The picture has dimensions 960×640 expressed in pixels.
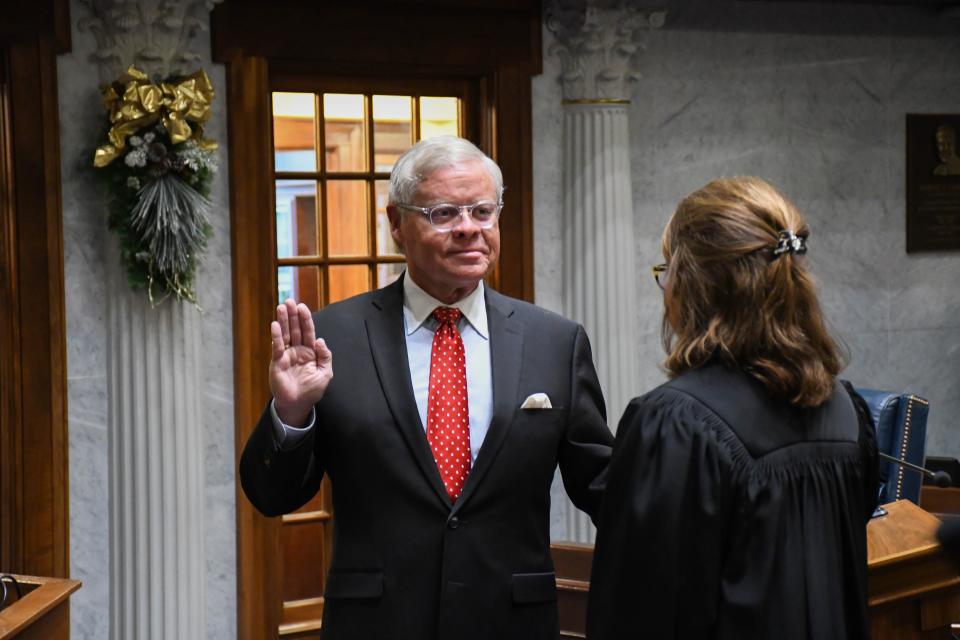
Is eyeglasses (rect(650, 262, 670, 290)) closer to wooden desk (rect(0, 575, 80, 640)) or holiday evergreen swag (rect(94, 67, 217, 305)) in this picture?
wooden desk (rect(0, 575, 80, 640))

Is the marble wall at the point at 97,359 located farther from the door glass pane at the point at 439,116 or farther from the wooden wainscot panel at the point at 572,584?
the wooden wainscot panel at the point at 572,584

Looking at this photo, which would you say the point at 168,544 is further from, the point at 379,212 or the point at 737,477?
the point at 737,477

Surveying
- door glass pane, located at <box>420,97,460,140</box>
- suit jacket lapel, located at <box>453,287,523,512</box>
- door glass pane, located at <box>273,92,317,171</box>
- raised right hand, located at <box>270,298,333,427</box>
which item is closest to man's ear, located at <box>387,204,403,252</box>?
suit jacket lapel, located at <box>453,287,523,512</box>

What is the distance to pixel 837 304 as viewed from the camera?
5.29m

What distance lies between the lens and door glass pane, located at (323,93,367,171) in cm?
448

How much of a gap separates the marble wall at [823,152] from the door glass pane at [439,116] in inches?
12.1

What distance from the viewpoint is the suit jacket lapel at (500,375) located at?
2207mm

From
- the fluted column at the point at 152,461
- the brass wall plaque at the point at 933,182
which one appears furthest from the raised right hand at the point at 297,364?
the brass wall plaque at the point at 933,182

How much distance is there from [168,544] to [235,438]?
419 mm

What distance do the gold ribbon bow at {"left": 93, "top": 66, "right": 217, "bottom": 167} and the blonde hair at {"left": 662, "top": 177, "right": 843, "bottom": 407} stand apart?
8.41ft

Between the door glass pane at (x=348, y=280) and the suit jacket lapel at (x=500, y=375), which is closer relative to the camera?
the suit jacket lapel at (x=500, y=375)

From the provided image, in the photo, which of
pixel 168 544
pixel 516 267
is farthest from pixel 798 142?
pixel 168 544

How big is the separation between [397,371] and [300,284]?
2251 mm

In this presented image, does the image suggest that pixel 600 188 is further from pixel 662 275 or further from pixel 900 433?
pixel 662 275
